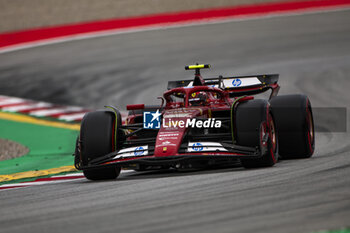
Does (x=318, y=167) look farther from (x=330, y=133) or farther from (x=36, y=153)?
(x=36, y=153)

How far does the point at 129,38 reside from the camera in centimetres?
2966

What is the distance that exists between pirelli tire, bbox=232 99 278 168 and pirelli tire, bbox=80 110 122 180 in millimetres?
1719

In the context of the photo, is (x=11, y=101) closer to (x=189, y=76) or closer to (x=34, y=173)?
(x=189, y=76)

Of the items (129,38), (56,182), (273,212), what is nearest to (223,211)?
(273,212)

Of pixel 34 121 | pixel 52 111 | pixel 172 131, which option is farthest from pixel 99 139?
pixel 52 111

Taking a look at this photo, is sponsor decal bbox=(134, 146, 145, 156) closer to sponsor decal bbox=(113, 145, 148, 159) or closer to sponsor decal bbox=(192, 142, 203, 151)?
sponsor decal bbox=(113, 145, 148, 159)

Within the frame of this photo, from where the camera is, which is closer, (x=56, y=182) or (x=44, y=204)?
(x=44, y=204)

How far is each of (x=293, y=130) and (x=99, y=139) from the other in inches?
121

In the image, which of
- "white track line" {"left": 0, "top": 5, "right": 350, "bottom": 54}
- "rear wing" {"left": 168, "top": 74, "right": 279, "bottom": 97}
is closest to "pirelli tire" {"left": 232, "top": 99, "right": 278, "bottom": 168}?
"rear wing" {"left": 168, "top": 74, "right": 279, "bottom": 97}

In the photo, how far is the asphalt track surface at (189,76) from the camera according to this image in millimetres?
5992

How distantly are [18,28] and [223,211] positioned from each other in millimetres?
28398

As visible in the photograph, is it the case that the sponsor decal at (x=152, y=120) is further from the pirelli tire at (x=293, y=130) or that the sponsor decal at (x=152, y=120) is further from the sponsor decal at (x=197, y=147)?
the pirelli tire at (x=293, y=130)

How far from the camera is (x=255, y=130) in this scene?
29.8ft

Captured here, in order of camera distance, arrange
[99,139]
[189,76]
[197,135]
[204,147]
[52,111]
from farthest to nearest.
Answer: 1. [189,76]
2. [52,111]
3. [99,139]
4. [197,135]
5. [204,147]
